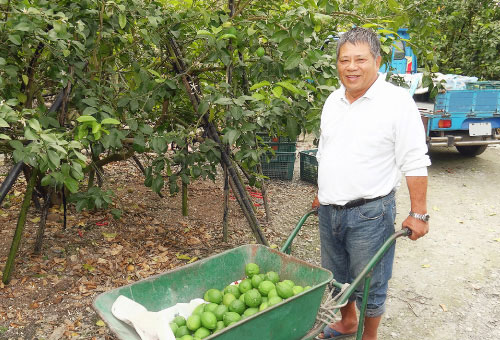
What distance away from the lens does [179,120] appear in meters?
4.25

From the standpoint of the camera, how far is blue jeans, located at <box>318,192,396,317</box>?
8.68ft

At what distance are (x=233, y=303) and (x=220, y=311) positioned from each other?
0.08 meters

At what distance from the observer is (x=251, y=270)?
2600mm

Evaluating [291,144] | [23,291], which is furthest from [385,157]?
[291,144]

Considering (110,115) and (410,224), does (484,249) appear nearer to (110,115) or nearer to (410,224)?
(410,224)

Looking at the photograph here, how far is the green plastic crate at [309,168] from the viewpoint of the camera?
7.02 meters

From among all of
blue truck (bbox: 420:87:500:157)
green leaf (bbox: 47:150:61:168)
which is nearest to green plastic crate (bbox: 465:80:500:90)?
blue truck (bbox: 420:87:500:157)

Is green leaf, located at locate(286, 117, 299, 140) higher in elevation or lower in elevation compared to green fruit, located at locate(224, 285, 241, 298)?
higher

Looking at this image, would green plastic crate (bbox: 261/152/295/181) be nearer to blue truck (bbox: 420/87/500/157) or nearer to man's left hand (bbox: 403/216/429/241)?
blue truck (bbox: 420/87/500/157)

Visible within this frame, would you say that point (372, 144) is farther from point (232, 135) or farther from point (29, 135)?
point (29, 135)

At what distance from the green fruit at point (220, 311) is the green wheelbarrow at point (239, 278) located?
0.88 feet

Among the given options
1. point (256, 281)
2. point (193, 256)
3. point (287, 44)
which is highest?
point (287, 44)

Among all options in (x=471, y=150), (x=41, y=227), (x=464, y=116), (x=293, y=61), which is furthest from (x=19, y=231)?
(x=471, y=150)

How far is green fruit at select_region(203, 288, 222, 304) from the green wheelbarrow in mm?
101
